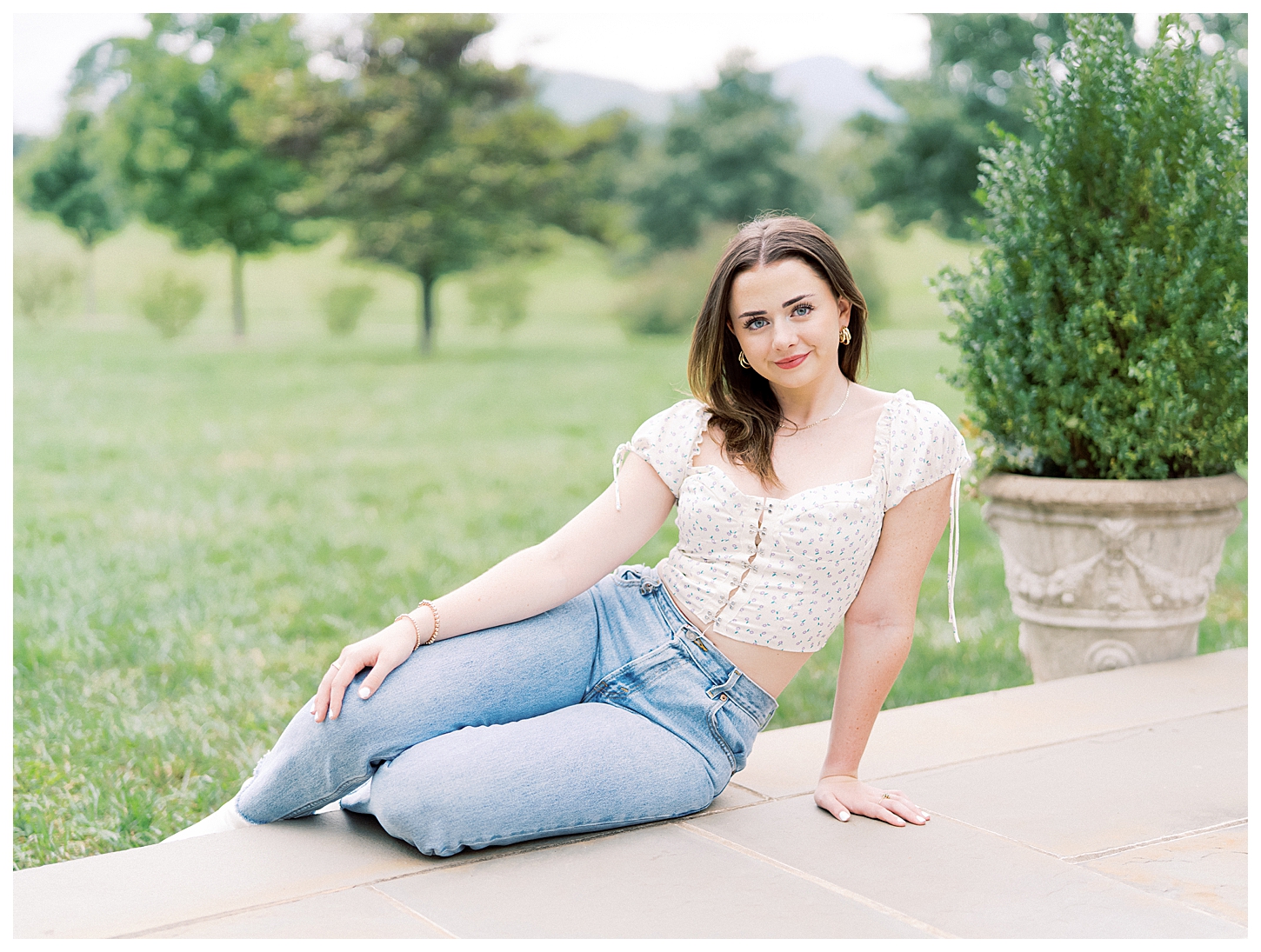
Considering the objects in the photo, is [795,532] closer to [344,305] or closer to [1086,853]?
[1086,853]

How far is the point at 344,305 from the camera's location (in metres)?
20.7

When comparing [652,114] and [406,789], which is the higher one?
[652,114]

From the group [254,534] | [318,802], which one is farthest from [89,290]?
[318,802]

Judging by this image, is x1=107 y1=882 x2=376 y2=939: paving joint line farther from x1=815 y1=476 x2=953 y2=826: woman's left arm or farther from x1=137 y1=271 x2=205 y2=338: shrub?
x1=137 y1=271 x2=205 y2=338: shrub

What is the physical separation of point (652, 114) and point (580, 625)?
88.3 feet

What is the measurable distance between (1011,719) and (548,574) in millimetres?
1425

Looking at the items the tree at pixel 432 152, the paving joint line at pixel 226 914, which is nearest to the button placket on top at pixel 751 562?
the paving joint line at pixel 226 914

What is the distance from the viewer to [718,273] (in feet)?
8.37

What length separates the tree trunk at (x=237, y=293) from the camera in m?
21.0

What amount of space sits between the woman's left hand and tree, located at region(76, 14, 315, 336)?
19622mm

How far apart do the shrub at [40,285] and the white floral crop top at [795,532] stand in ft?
64.6

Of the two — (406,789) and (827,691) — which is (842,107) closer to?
(827,691)

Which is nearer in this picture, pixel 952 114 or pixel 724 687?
pixel 724 687

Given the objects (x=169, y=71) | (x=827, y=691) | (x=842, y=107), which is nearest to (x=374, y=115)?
(x=169, y=71)
